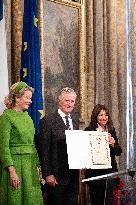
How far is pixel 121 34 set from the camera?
7.93 meters

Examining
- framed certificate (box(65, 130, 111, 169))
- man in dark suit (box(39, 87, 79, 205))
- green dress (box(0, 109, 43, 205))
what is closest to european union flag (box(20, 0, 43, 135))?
man in dark suit (box(39, 87, 79, 205))

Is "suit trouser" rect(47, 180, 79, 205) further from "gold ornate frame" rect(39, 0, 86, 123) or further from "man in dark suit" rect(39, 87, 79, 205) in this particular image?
"gold ornate frame" rect(39, 0, 86, 123)

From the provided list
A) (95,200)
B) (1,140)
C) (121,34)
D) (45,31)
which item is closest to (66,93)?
(1,140)

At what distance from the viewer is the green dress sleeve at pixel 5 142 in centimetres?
430

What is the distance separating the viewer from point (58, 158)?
4.65 meters

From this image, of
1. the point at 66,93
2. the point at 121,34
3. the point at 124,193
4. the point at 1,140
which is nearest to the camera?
the point at 1,140

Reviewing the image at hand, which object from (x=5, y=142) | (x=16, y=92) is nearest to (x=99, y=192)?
(x=5, y=142)

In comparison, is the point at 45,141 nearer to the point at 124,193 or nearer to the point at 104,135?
the point at 104,135

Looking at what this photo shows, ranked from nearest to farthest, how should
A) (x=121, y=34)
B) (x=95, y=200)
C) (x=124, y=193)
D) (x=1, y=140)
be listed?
1. (x=1, y=140)
2. (x=95, y=200)
3. (x=124, y=193)
4. (x=121, y=34)

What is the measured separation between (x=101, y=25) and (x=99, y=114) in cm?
259

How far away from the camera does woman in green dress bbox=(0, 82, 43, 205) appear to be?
4340 mm

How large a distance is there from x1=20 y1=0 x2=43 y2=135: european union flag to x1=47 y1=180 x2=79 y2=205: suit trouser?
1200 mm

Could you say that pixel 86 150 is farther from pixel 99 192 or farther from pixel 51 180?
pixel 99 192

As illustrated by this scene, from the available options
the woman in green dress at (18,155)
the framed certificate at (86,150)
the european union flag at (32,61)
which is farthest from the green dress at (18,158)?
the european union flag at (32,61)
